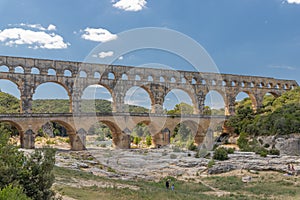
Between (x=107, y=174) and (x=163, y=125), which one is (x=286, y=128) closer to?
(x=163, y=125)

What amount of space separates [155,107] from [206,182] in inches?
945

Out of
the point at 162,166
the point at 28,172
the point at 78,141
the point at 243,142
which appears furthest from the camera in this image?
the point at 243,142

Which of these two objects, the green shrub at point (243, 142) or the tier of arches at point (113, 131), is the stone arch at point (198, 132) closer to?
the tier of arches at point (113, 131)

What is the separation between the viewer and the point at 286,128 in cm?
3444

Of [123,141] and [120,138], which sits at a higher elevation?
[120,138]

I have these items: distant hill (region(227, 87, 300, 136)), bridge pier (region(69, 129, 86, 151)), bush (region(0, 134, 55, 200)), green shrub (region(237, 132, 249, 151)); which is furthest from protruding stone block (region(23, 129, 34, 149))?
distant hill (region(227, 87, 300, 136))

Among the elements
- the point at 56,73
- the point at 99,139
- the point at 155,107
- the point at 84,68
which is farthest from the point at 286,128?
the point at 99,139

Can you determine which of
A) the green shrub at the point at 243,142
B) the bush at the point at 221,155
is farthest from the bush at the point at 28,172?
the green shrub at the point at 243,142

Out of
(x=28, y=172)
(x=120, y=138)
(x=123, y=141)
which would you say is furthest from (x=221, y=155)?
(x=28, y=172)

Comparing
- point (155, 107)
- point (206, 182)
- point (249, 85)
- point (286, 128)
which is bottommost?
point (206, 182)

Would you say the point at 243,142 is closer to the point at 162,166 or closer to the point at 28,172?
the point at 162,166

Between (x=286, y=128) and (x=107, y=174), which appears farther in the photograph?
(x=286, y=128)

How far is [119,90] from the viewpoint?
40.9 m

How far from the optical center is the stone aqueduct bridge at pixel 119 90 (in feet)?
113
